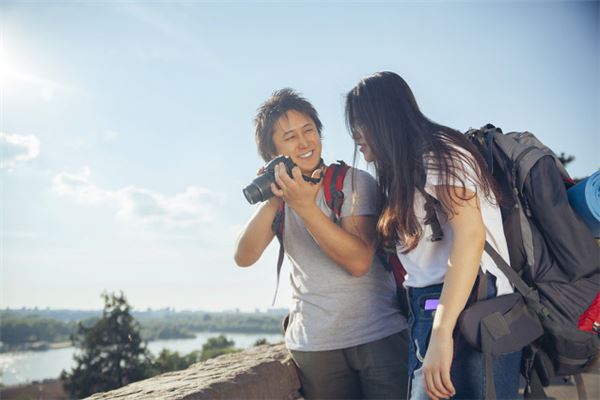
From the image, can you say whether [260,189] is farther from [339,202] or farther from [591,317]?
[591,317]

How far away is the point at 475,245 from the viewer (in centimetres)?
168

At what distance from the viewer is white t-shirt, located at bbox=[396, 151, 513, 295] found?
1776 mm

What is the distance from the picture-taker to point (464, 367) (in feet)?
5.70

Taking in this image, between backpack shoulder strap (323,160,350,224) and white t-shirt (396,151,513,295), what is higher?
backpack shoulder strap (323,160,350,224)

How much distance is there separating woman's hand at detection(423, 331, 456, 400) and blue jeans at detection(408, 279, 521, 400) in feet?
0.26

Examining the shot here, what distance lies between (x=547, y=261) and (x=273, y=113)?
153cm

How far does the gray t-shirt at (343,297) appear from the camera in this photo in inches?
88.8

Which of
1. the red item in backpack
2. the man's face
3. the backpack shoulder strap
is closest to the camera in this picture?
the red item in backpack

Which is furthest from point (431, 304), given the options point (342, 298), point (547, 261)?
point (342, 298)

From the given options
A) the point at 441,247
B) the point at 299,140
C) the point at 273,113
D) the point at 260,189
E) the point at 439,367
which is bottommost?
the point at 439,367

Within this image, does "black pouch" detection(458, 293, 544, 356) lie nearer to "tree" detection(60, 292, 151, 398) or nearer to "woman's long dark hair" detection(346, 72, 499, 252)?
"woman's long dark hair" detection(346, 72, 499, 252)

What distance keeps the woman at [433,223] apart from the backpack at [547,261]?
0.06 meters

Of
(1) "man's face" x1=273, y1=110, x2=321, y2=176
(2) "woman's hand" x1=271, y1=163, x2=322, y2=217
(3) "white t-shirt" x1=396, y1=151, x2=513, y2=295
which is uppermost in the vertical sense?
(1) "man's face" x1=273, y1=110, x2=321, y2=176

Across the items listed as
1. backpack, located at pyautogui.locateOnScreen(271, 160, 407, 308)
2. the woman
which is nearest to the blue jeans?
the woman
